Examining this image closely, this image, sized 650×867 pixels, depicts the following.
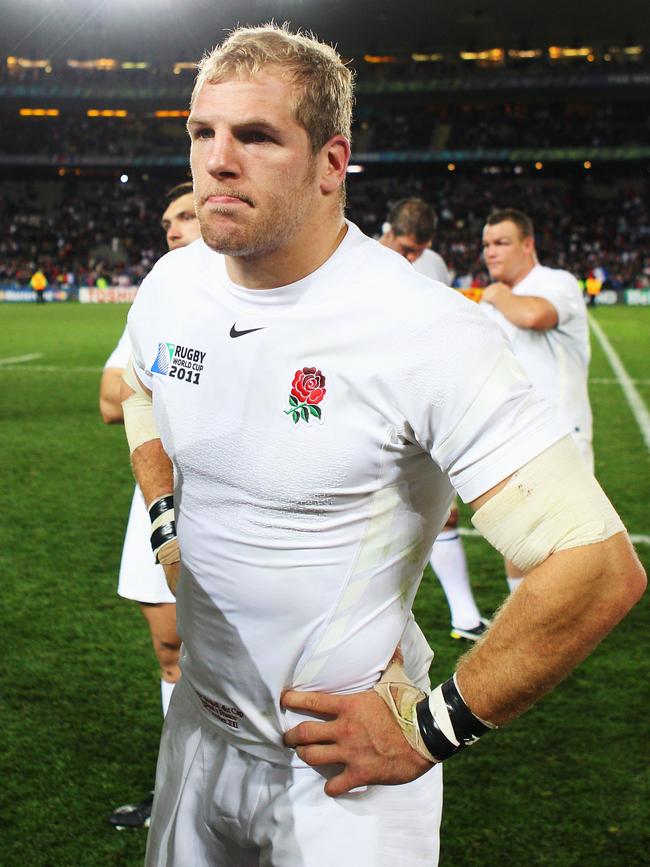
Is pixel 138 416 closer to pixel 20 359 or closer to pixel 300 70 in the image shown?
pixel 300 70

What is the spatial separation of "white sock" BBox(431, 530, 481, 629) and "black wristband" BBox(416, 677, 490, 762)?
371 cm

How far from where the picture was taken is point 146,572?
11.4ft

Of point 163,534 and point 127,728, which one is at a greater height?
point 163,534

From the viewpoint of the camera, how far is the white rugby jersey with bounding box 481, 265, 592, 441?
521 centimetres

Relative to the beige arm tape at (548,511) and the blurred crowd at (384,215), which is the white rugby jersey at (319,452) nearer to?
the beige arm tape at (548,511)

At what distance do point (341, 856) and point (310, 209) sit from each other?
4.12 ft

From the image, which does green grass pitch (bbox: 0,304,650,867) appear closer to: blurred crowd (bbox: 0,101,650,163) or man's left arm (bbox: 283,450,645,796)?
man's left arm (bbox: 283,450,645,796)

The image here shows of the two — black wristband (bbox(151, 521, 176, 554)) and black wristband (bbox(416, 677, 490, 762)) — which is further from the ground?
black wristband (bbox(151, 521, 176, 554))

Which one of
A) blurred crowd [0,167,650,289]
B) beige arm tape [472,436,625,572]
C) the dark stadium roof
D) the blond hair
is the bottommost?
beige arm tape [472,436,625,572]

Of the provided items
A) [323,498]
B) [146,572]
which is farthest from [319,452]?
[146,572]

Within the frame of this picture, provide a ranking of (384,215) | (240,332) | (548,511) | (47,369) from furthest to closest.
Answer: (384,215) → (47,369) → (240,332) → (548,511)

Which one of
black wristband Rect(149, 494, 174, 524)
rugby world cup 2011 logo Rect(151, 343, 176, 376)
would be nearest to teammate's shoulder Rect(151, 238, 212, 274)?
rugby world cup 2011 logo Rect(151, 343, 176, 376)

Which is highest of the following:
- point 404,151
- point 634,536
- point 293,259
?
point 404,151

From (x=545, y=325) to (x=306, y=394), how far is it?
3531 millimetres
